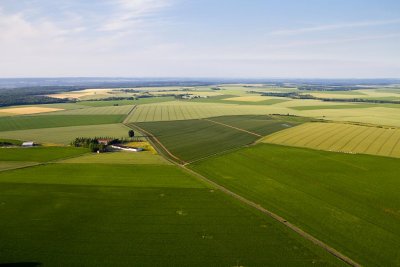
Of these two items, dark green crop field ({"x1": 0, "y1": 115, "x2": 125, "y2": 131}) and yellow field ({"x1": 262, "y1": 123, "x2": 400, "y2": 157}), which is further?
dark green crop field ({"x1": 0, "y1": 115, "x2": 125, "y2": 131})

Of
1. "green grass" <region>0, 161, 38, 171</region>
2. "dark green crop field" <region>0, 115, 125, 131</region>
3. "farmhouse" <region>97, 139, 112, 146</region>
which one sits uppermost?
"dark green crop field" <region>0, 115, 125, 131</region>

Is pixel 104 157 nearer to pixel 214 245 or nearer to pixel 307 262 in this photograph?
pixel 214 245

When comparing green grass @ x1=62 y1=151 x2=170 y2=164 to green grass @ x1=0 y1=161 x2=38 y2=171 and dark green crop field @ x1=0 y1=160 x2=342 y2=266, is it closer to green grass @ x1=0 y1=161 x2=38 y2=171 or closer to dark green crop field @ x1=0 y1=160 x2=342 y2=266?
green grass @ x1=0 y1=161 x2=38 y2=171

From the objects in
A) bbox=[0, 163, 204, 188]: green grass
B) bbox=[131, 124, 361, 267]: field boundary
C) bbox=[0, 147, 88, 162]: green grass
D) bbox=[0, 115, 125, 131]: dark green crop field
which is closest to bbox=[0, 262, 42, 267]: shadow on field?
bbox=[0, 163, 204, 188]: green grass

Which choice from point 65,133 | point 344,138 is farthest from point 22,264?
point 65,133

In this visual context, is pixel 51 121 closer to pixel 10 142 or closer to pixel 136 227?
pixel 10 142
